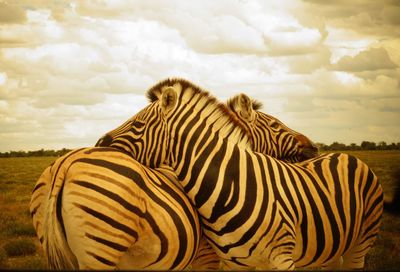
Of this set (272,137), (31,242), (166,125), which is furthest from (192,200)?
(31,242)

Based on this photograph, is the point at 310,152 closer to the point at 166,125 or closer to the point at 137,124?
the point at 166,125

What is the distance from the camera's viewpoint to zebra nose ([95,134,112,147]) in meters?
5.41

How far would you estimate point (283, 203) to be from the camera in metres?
4.99

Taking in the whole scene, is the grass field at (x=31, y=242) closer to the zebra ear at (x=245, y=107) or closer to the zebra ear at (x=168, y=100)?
the zebra ear at (x=245, y=107)

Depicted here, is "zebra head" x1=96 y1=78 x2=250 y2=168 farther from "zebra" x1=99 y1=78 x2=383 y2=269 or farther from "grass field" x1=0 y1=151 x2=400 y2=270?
"grass field" x1=0 y1=151 x2=400 y2=270

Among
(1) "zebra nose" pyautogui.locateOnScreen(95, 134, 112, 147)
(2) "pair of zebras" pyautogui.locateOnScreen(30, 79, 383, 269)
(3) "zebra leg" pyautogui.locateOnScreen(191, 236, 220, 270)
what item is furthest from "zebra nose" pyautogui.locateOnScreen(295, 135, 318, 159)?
(1) "zebra nose" pyautogui.locateOnScreen(95, 134, 112, 147)

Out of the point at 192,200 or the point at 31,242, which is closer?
the point at 192,200

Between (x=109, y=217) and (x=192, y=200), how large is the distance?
3.75 ft

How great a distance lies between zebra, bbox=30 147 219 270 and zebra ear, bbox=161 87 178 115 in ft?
2.88

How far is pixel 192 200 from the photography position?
5035 mm

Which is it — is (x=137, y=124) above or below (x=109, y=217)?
above

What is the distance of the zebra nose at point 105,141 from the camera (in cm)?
541

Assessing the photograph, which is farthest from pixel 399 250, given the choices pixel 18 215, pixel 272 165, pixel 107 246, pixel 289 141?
pixel 18 215

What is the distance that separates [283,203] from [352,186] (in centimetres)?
134
